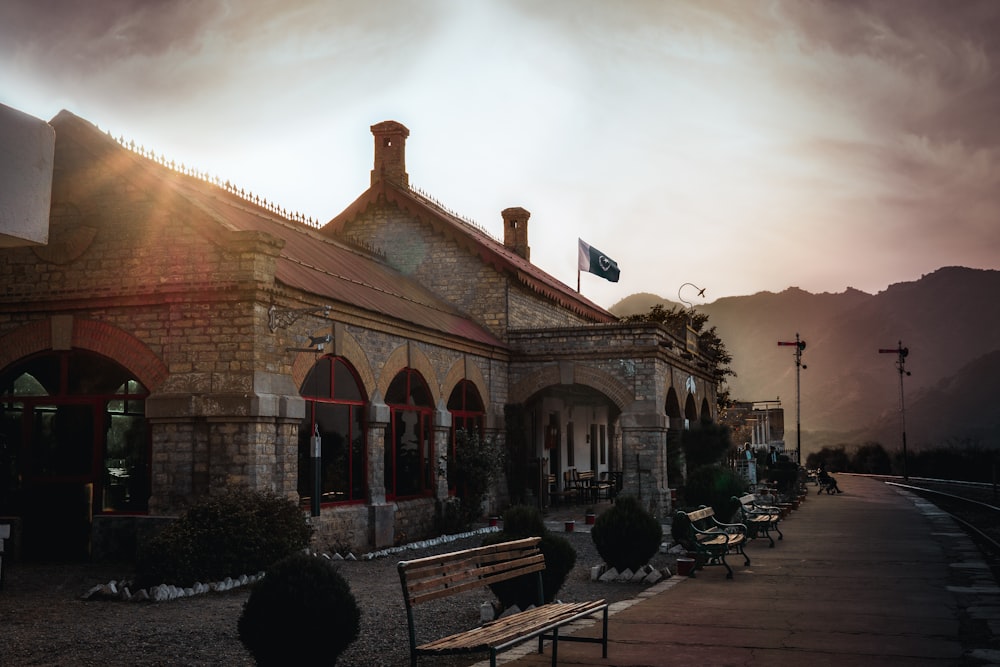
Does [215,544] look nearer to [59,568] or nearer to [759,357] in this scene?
[59,568]

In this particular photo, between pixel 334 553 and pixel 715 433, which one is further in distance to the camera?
pixel 715 433

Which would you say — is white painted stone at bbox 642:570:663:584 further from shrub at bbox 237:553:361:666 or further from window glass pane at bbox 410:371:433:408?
window glass pane at bbox 410:371:433:408

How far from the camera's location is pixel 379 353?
52.1 ft

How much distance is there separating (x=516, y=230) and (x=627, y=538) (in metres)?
21.9

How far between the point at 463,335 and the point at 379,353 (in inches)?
140

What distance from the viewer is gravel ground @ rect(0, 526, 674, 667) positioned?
7461 millimetres

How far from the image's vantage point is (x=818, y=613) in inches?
341

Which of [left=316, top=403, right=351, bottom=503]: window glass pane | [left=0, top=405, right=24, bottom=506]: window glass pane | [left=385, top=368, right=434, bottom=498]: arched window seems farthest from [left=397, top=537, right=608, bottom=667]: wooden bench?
[left=0, top=405, right=24, bottom=506]: window glass pane

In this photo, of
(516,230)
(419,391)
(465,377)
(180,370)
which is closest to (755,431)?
(516,230)

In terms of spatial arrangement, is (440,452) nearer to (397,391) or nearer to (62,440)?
(397,391)

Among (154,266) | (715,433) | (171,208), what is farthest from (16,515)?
(715,433)

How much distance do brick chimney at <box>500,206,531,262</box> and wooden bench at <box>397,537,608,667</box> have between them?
A: 2447 cm

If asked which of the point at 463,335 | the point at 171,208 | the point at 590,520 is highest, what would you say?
the point at 171,208

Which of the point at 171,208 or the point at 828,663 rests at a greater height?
the point at 171,208
